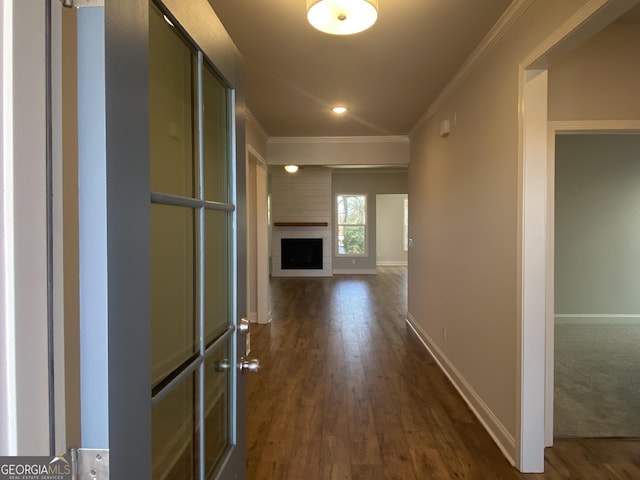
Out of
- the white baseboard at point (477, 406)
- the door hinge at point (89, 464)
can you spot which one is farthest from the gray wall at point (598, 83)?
the door hinge at point (89, 464)

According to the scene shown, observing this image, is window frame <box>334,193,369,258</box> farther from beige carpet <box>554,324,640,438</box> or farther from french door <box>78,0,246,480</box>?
french door <box>78,0,246,480</box>

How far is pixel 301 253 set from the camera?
958 cm

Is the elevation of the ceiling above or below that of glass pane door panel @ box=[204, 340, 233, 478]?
above

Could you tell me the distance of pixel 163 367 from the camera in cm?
88

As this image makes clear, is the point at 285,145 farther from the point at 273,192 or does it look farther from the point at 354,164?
the point at 273,192

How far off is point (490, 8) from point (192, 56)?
1778mm

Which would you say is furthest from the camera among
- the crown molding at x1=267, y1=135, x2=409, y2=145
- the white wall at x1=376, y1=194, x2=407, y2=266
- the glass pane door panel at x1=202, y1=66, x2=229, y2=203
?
the white wall at x1=376, y1=194, x2=407, y2=266

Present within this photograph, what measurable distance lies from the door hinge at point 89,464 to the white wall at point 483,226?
1.98m

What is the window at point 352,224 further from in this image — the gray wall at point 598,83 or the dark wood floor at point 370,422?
the gray wall at point 598,83

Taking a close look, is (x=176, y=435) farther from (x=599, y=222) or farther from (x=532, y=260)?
(x=599, y=222)

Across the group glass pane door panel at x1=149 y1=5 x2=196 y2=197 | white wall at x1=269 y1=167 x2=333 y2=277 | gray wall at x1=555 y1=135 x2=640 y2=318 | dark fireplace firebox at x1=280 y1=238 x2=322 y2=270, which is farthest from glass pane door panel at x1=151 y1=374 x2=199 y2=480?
dark fireplace firebox at x1=280 y1=238 x2=322 y2=270

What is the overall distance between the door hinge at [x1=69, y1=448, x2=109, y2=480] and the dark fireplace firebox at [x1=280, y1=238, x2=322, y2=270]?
8.92m

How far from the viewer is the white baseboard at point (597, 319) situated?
4.84 m

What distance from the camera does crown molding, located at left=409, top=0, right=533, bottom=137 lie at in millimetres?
1991
